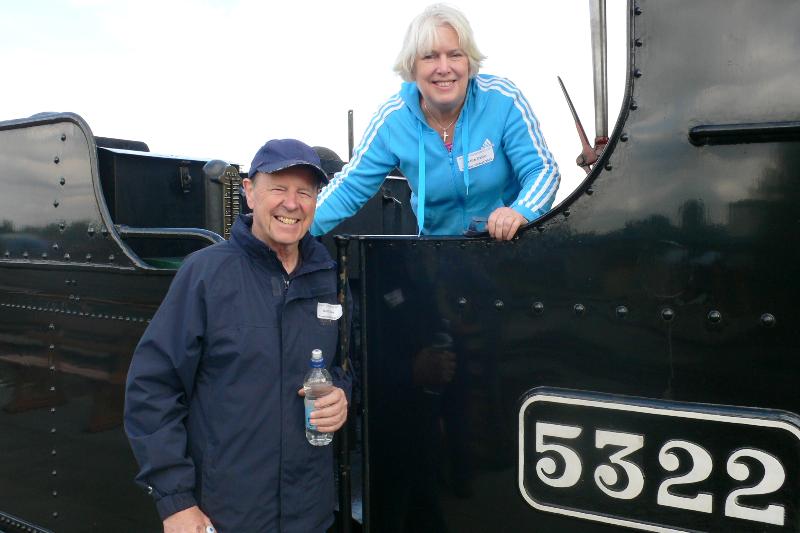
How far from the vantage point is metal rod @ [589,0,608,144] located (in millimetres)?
1512

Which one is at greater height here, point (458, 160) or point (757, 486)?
point (458, 160)

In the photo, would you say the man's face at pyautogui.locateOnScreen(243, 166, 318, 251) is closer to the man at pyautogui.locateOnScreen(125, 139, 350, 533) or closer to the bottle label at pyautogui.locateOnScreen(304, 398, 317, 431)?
the man at pyautogui.locateOnScreen(125, 139, 350, 533)

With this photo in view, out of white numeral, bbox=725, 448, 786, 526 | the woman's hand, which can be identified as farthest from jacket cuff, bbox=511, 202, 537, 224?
white numeral, bbox=725, 448, 786, 526

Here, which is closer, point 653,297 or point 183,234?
point 653,297

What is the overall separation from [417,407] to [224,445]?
1.66 feet

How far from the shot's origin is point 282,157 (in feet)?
5.36

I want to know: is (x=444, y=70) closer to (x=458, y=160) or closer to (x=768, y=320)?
(x=458, y=160)

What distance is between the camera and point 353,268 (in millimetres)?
3145

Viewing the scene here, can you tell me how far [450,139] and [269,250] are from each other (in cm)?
61

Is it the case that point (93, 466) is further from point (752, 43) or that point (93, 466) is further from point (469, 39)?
point (752, 43)

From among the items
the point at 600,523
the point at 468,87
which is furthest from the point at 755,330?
the point at 468,87

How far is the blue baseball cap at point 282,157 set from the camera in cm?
162

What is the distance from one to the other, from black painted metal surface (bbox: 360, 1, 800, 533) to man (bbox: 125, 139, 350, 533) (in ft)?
1.09

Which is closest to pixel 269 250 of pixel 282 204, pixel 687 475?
pixel 282 204
